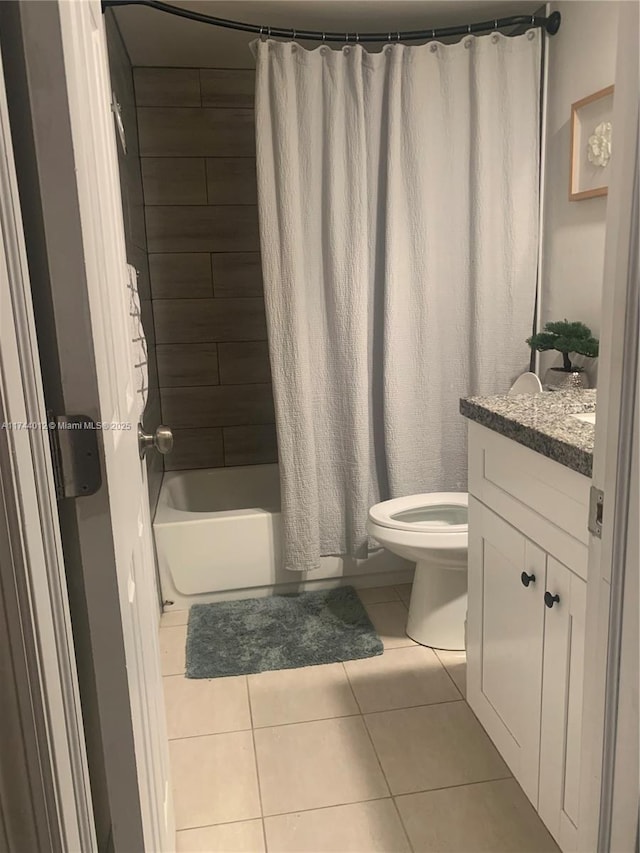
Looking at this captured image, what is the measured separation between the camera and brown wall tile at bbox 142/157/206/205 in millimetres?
2961

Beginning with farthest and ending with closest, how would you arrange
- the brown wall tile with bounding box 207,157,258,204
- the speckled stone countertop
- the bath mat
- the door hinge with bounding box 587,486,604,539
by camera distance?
the brown wall tile with bounding box 207,157,258,204 < the bath mat < the speckled stone countertop < the door hinge with bounding box 587,486,604,539

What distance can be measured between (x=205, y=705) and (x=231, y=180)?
218 centimetres

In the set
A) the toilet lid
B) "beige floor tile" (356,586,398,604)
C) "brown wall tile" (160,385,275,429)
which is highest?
"brown wall tile" (160,385,275,429)

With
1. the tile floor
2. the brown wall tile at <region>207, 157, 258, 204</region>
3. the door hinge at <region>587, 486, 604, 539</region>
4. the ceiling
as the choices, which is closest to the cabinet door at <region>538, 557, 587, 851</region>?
the tile floor

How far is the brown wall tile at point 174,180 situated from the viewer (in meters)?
2.96

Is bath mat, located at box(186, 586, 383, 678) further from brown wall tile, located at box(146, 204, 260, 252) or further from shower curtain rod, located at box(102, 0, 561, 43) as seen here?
shower curtain rod, located at box(102, 0, 561, 43)

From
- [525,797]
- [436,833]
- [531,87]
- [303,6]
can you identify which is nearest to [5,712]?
[436,833]

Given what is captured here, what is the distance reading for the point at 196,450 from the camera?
325 cm

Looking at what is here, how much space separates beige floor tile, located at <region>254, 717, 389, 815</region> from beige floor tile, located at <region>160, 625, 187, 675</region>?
17.5 inches

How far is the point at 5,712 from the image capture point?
2.21 feet

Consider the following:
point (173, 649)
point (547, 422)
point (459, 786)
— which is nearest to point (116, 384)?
point (547, 422)

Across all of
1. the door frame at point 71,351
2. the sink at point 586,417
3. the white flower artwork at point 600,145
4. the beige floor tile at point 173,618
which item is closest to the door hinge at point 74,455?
the door frame at point 71,351

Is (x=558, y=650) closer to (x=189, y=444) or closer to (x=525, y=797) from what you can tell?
(x=525, y=797)

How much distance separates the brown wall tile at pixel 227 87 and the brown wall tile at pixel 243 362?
1.05 meters
